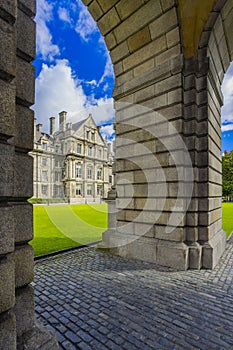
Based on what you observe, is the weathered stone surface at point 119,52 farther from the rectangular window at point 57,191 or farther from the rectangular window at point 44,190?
the rectangular window at point 57,191

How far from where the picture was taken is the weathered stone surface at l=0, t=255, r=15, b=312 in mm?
1863

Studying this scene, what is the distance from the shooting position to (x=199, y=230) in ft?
18.9

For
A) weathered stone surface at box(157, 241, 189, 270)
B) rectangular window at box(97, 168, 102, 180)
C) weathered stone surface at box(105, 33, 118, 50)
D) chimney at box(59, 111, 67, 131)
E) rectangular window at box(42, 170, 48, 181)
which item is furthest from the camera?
rectangular window at box(97, 168, 102, 180)

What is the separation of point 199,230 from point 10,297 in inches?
200

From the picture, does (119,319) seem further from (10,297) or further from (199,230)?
(199,230)

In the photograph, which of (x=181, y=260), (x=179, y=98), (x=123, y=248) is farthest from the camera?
(x=123, y=248)

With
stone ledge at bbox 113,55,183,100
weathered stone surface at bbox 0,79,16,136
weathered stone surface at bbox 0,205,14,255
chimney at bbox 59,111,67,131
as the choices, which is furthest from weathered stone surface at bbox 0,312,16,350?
chimney at bbox 59,111,67,131

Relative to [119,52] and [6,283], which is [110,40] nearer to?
[119,52]

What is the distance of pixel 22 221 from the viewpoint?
228cm

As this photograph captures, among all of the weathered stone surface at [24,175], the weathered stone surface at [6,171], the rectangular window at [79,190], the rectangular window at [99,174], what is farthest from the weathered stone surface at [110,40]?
the rectangular window at [99,174]

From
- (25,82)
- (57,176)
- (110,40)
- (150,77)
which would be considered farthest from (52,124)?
(25,82)

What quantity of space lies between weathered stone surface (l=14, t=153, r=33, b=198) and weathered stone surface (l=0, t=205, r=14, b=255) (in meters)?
0.29

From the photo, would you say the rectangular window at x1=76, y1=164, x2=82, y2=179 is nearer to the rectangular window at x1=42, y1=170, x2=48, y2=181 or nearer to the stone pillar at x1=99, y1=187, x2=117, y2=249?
the rectangular window at x1=42, y1=170, x2=48, y2=181

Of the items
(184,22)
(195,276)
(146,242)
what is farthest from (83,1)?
(195,276)
